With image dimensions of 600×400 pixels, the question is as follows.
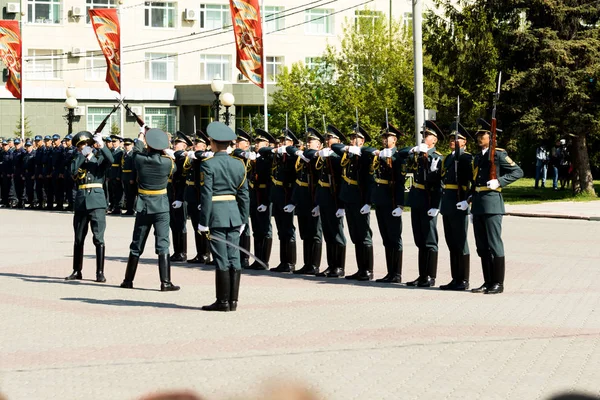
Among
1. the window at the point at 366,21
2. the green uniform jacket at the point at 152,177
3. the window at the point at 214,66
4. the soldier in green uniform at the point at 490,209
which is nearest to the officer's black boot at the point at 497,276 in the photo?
the soldier in green uniform at the point at 490,209

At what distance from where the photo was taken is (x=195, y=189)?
650 inches

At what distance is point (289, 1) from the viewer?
205 feet

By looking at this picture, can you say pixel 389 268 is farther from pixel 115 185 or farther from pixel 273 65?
pixel 273 65

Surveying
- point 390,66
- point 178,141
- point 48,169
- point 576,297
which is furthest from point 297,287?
point 390,66

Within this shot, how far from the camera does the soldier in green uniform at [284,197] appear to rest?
15547 millimetres

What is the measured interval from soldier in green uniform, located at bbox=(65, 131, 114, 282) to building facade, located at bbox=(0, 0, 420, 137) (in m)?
43.7

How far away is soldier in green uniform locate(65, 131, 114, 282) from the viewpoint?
13.9 metres

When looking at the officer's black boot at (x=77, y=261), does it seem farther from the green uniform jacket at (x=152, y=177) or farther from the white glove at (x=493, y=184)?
the white glove at (x=493, y=184)

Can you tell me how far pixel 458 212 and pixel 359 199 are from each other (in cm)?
168

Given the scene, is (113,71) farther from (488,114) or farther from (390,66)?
(390,66)

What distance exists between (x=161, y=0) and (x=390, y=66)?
18990 millimetres

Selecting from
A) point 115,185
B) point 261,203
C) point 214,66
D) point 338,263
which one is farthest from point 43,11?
point 338,263

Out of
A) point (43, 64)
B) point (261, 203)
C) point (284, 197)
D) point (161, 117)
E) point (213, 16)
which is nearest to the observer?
point (284, 197)

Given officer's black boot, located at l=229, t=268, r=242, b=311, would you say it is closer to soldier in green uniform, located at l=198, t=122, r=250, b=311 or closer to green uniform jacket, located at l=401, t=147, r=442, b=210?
soldier in green uniform, located at l=198, t=122, r=250, b=311
